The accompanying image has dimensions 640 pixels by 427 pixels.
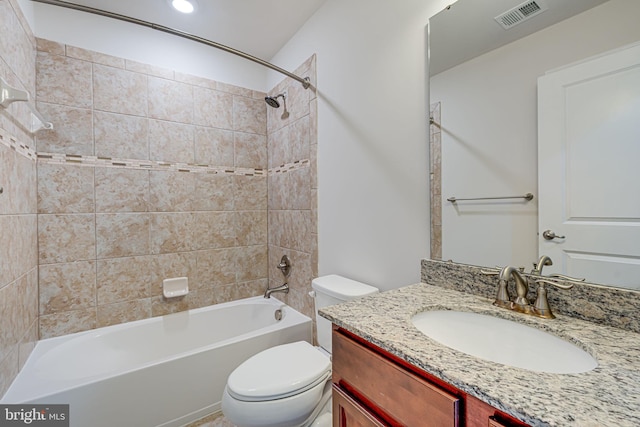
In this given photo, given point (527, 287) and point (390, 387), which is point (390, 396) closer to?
point (390, 387)

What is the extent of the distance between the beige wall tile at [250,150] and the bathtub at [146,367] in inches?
50.3

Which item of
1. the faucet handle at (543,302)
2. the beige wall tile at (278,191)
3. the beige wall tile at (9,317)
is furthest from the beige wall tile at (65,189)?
the faucet handle at (543,302)

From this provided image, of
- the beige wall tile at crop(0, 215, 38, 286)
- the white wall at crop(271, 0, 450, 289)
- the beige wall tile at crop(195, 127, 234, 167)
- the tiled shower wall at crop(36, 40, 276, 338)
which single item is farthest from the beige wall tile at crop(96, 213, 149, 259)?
the white wall at crop(271, 0, 450, 289)

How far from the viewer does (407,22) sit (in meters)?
1.23

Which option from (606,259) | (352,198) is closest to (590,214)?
(606,259)

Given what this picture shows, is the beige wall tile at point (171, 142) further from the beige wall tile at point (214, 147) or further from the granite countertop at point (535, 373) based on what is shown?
the granite countertop at point (535, 373)

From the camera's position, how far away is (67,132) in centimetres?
175

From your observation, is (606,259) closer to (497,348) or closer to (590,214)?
(590,214)

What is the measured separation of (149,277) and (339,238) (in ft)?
4.88

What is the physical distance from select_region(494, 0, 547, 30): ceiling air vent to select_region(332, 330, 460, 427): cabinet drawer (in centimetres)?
119

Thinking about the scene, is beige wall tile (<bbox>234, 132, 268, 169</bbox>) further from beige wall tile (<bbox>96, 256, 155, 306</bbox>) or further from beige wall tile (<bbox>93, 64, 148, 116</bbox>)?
beige wall tile (<bbox>96, 256, 155, 306</bbox>)

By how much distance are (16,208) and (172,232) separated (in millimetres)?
848

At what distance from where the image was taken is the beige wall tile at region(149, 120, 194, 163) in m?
2.01

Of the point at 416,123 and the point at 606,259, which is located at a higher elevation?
the point at 416,123
